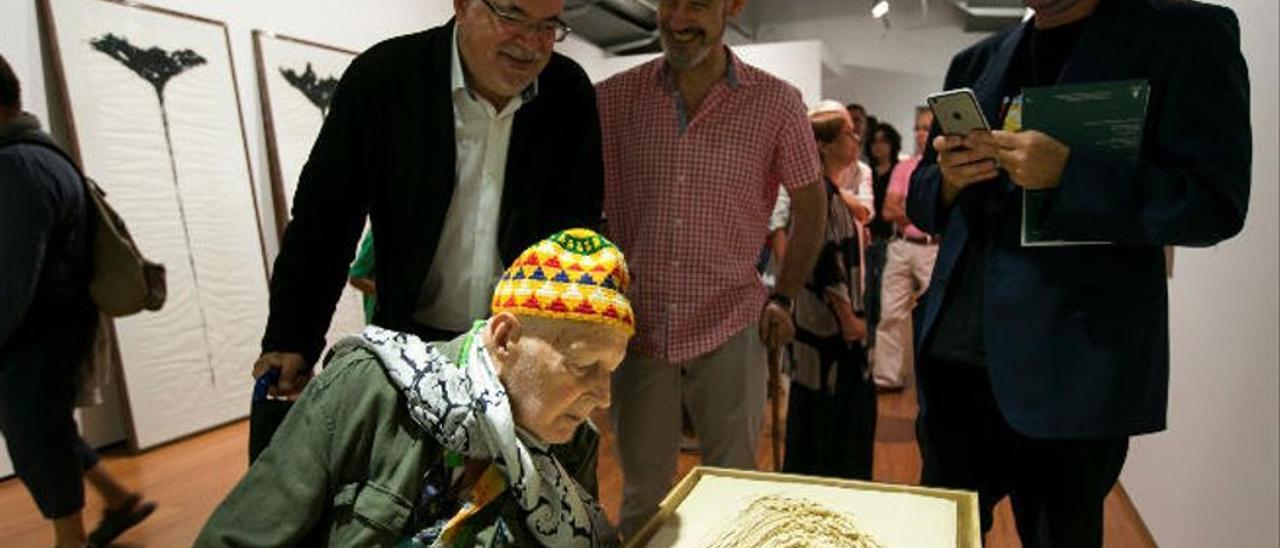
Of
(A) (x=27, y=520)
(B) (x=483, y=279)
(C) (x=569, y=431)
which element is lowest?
(A) (x=27, y=520)

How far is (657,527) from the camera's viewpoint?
109cm

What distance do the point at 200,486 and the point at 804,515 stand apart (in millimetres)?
2949

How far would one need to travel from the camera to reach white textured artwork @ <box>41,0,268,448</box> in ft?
11.1

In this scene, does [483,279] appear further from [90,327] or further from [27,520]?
[27,520]

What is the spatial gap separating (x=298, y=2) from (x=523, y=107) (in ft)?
11.7

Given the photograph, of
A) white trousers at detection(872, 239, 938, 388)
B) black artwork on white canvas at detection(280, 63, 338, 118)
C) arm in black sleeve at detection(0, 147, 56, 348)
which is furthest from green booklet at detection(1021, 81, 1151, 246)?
black artwork on white canvas at detection(280, 63, 338, 118)

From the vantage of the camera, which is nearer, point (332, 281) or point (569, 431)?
point (569, 431)

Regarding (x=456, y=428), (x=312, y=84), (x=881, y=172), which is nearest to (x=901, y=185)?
(x=881, y=172)

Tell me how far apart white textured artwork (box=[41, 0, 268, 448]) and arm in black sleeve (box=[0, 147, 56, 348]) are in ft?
3.65

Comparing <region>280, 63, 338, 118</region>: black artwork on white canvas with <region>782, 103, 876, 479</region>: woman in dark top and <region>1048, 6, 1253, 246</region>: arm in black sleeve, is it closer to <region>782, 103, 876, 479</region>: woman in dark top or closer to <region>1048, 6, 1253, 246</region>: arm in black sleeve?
<region>782, 103, 876, 479</region>: woman in dark top

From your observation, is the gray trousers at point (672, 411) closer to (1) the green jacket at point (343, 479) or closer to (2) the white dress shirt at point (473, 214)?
(2) the white dress shirt at point (473, 214)

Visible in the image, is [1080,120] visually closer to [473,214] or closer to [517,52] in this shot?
[517,52]

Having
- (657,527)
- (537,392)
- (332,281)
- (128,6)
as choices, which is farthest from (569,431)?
(128,6)

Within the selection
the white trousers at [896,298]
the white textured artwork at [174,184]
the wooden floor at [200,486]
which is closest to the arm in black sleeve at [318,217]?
the wooden floor at [200,486]
